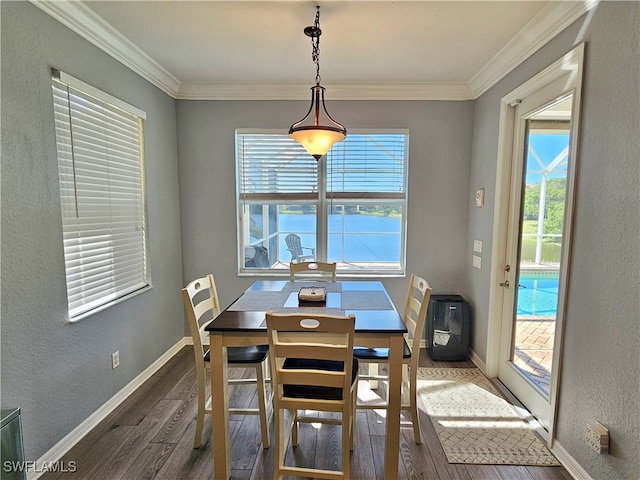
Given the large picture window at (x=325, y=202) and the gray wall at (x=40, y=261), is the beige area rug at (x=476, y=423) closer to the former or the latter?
the large picture window at (x=325, y=202)

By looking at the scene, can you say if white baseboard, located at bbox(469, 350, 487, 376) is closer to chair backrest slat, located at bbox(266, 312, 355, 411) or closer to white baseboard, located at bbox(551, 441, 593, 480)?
white baseboard, located at bbox(551, 441, 593, 480)

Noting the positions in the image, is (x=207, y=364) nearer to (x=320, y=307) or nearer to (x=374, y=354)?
(x=320, y=307)

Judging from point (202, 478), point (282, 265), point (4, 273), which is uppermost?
point (4, 273)

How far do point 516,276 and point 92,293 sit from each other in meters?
3.02

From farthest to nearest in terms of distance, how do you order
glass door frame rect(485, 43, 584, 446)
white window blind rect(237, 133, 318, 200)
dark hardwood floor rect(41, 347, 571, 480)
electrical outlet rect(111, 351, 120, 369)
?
white window blind rect(237, 133, 318, 200) < electrical outlet rect(111, 351, 120, 369) < glass door frame rect(485, 43, 584, 446) < dark hardwood floor rect(41, 347, 571, 480)

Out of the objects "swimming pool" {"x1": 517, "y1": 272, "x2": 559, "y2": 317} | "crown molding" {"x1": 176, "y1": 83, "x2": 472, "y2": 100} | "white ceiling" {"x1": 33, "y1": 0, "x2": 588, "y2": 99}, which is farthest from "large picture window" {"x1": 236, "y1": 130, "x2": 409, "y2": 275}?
"swimming pool" {"x1": 517, "y1": 272, "x2": 559, "y2": 317}

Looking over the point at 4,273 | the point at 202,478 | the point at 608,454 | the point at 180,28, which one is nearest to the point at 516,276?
the point at 608,454

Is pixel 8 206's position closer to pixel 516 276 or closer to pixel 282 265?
pixel 282 265

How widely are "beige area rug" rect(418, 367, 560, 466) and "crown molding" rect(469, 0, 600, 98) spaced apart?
241 centimetres

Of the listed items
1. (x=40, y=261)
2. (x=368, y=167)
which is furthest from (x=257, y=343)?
(x=368, y=167)

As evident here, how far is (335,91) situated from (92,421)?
10.5 feet

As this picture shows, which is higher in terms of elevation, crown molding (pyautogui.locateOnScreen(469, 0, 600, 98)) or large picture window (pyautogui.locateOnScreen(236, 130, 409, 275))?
crown molding (pyautogui.locateOnScreen(469, 0, 600, 98))

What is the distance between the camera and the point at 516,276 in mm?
2572

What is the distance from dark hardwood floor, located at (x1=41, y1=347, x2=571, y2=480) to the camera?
1779 mm
